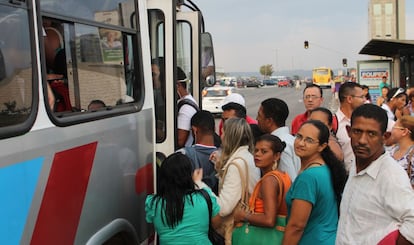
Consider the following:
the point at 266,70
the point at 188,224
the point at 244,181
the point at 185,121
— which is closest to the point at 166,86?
the point at 185,121

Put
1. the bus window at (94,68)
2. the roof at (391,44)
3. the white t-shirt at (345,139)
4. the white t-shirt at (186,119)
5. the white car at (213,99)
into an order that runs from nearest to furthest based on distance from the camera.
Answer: the bus window at (94,68), the white t-shirt at (345,139), the white t-shirt at (186,119), the roof at (391,44), the white car at (213,99)

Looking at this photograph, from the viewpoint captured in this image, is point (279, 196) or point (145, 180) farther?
point (145, 180)

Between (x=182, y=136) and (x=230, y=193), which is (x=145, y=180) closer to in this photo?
(x=230, y=193)

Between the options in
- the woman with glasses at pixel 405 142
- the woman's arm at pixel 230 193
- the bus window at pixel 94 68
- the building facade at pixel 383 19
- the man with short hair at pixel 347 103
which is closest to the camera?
the bus window at pixel 94 68

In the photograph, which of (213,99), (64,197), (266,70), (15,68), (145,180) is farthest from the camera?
(266,70)

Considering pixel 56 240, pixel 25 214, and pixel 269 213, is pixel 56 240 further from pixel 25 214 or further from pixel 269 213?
pixel 269 213

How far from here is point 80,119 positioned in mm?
2900

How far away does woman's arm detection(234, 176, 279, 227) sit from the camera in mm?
3359

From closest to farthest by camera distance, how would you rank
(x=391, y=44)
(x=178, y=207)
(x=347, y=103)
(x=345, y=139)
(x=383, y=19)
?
1. (x=178, y=207)
2. (x=345, y=139)
3. (x=347, y=103)
4. (x=391, y=44)
5. (x=383, y=19)

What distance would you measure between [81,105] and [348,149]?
9.37 ft

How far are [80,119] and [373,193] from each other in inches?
65.6

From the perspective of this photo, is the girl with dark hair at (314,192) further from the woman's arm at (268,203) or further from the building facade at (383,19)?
the building facade at (383,19)

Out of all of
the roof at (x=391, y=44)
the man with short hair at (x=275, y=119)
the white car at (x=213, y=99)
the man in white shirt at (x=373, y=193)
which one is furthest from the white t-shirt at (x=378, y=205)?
the white car at (x=213, y=99)

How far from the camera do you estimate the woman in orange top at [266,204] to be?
3.39 metres
